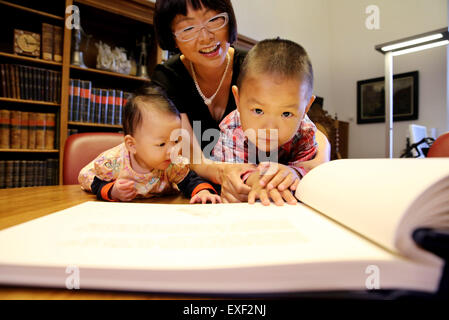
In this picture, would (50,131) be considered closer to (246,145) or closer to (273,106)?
(246,145)

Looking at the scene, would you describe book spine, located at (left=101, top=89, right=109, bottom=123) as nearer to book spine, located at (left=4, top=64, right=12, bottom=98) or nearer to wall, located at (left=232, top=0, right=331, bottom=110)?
book spine, located at (left=4, top=64, right=12, bottom=98)

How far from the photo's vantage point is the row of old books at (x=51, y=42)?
1.80m

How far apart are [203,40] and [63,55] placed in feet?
4.80

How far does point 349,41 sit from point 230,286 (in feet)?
14.8

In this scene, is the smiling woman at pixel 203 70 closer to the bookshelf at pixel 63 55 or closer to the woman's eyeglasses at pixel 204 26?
the woman's eyeglasses at pixel 204 26

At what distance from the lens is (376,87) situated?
364cm

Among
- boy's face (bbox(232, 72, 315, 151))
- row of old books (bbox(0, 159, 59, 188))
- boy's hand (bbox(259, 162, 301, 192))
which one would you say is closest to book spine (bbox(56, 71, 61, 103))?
row of old books (bbox(0, 159, 59, 188))

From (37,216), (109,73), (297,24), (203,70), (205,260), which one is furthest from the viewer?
(297,24)

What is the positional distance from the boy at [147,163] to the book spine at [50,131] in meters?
1.35

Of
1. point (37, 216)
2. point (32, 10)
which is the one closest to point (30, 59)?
point (32, 10)

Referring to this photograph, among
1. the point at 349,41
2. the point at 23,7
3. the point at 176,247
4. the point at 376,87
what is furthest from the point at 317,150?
the point at 349,41

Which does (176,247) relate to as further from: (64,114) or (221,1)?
(64,114)

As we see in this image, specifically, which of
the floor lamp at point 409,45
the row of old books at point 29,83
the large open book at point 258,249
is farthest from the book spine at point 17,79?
the floor lamp at point 409,45

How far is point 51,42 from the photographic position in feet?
6.01
